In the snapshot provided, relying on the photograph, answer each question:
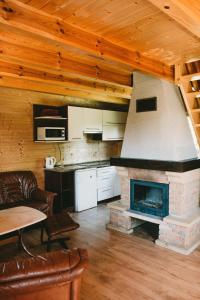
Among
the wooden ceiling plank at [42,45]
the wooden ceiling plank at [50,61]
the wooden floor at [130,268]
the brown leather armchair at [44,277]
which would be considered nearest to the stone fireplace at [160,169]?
the wooden floor at [130,268]

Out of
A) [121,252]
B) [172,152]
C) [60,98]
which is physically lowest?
[121,252]

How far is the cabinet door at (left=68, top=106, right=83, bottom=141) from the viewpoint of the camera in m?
5.16

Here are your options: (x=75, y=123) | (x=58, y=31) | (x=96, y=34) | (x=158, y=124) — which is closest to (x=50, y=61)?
(x=96, y=34)

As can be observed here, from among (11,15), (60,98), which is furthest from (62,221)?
(60,98)

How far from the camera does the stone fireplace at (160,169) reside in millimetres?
3467

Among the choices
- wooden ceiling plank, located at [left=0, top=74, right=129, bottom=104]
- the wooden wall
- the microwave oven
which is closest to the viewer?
wooden ceiling plank, located at [left=0, top=74, right=129, bottom=104]

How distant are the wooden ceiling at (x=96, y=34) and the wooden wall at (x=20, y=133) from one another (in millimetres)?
1033

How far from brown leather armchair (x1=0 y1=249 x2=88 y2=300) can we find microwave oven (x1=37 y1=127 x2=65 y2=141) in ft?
11.6

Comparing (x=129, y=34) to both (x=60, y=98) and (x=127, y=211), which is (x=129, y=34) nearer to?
(x=127, y=211)

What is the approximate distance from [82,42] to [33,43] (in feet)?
2.99

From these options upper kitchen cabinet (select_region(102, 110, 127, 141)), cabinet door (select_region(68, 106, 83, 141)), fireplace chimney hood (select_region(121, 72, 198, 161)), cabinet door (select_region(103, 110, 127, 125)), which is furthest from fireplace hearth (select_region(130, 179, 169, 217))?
cabinet door (select_region(103, 110, 127, 125))

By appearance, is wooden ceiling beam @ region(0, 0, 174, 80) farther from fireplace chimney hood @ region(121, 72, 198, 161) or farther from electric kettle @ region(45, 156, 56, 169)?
electric kettle @ region(45, 156, 56, 169)

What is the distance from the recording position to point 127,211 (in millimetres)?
3975

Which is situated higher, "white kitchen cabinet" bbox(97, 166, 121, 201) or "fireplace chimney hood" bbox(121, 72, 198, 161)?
"fireplace chimney hood" bbox(121, 72, 198, 161)
